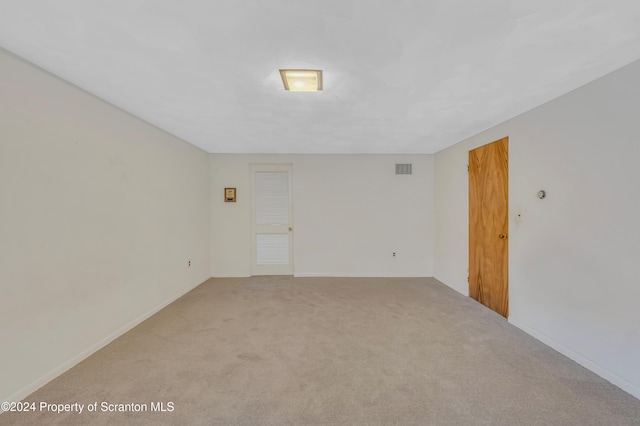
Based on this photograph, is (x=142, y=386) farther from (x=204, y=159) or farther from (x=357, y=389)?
(x=204, y=159)

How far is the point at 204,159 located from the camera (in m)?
4.41

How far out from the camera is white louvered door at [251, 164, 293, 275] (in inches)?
184

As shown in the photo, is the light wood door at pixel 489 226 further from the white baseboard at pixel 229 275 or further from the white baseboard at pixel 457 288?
the white baseboard at pixel 229 275

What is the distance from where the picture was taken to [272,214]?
4688 mm

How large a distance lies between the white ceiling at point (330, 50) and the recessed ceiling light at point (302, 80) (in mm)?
69

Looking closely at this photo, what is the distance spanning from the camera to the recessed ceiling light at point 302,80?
5.94 feet

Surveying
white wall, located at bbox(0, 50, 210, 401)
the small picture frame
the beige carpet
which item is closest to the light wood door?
the beige carpet

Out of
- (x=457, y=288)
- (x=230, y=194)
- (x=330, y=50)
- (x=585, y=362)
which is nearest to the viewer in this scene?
(x=330, y=50)

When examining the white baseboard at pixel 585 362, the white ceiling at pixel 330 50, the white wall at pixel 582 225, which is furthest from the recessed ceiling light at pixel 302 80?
the white baseboard at pixel 585 362

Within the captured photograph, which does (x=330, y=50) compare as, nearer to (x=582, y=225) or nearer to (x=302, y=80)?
(x=302, y=80)

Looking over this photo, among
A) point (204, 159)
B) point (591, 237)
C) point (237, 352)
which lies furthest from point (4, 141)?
point (591, 237)

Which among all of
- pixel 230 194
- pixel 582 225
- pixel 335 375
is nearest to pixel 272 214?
pixel 230 194

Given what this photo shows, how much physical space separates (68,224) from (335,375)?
99.0 inches

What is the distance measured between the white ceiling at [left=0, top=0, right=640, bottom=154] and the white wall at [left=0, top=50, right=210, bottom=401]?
0.87 feet
